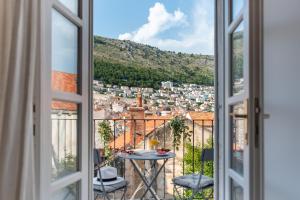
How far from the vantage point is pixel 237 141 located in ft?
6.34

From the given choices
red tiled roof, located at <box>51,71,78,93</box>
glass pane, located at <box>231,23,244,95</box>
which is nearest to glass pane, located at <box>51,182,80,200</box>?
red tiled roof, located at <box>51,71,78,93</box>

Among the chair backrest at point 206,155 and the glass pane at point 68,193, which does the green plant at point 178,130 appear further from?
the glass pane at point 68,193

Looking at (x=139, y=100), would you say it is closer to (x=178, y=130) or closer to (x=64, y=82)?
(x=178, y=130)

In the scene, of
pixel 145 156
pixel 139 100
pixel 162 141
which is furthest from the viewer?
pixel 139 100

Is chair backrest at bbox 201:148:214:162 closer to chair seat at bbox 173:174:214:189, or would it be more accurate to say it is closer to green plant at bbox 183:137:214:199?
chair seat at bbox 173:174:214:189

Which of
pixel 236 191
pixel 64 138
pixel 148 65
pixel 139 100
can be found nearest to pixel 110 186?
pixel 64 138

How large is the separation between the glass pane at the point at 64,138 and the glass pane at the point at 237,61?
42.8 inches

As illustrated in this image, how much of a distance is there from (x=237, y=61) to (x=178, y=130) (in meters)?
2.44

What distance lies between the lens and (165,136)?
4375mm

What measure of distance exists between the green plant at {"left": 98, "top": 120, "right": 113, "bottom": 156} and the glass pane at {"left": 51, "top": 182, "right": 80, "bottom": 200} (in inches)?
88.7
